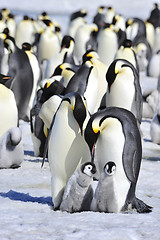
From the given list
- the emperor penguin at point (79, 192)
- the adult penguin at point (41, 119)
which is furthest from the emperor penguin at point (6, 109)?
the emperor penguin at point (79, 192)

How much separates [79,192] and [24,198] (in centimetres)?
70

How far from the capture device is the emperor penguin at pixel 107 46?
57.7 ft

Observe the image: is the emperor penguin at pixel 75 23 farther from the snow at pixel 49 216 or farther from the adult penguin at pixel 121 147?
the adult penguin at pixel 121 147

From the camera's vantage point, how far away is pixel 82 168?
12.8 ft

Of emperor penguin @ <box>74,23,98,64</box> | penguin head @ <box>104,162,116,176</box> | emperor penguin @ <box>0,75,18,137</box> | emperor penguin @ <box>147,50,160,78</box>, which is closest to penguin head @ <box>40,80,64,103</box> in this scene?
emperor penguin @ <box>0,75,18,137</box>

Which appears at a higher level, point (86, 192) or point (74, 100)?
point (74, 100)

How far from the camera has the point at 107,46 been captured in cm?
1762

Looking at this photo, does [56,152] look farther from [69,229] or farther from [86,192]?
[69,229]

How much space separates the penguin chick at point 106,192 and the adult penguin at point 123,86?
3.53 meters

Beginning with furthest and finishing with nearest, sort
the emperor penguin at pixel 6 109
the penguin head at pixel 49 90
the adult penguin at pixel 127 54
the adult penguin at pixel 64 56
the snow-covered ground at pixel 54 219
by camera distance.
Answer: the adult penguin at pixel 64 56
the adult penguin at pixel 127 54
the penguin head at pixel 49 90
the emperor penguin at pixel 6 109
the snow-covered ground at pixel 54 219

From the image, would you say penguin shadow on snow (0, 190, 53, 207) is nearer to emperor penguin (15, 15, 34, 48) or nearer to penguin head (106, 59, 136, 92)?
penguin head (106, 59, 136, 92)

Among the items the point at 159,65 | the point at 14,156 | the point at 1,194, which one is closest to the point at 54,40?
the point at 159,65

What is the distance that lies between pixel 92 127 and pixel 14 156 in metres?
1.91

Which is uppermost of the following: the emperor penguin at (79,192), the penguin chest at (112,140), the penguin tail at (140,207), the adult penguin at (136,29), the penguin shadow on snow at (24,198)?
the adult penguin at (136,29)
